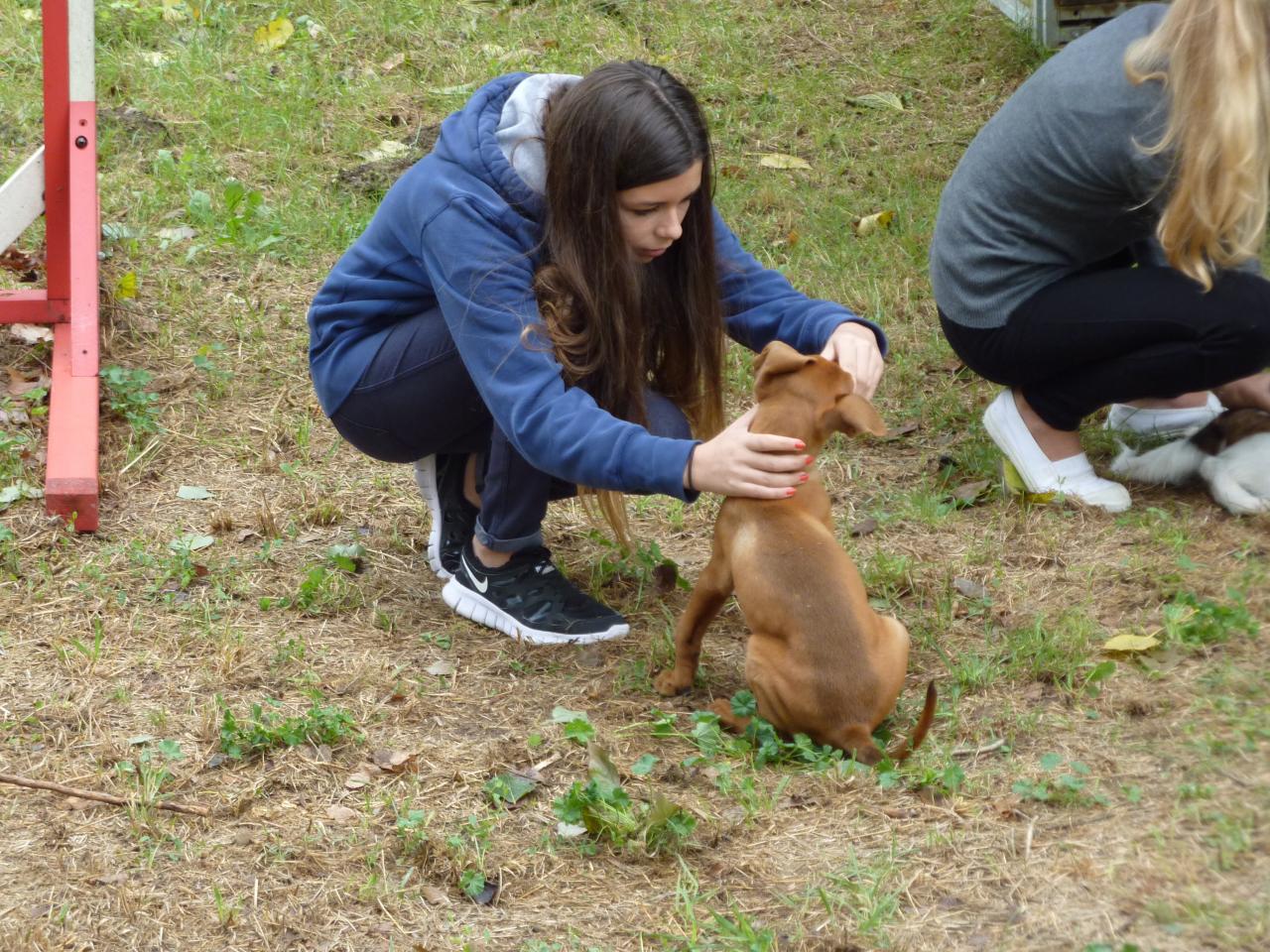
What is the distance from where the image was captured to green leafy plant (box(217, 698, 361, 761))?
3021 millimetres

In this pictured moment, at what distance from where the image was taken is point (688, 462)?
9.53ft

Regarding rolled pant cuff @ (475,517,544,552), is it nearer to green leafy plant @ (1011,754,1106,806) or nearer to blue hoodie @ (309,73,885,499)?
blue hoodie @ (309,73,885,499)

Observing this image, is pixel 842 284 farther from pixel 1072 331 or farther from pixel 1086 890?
pixel 1086 890

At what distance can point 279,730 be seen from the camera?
9.96ft

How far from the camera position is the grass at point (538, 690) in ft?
8.14

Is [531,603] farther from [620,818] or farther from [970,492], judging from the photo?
[970,492]

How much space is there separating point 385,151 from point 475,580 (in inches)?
125

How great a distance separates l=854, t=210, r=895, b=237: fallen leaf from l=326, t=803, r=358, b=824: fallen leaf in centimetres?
358

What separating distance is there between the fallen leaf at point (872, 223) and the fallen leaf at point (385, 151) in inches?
81.0

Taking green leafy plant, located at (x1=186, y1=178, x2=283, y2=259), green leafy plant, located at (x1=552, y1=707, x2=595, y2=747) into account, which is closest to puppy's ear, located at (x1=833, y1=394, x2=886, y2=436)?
green leafy plant, located at (x1=552, y1=707, x2=595, y2=747)

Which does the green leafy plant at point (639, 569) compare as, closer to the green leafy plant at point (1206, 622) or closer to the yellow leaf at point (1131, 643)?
the yellow leaf at point (1131, 643)

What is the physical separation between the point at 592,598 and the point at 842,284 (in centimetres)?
210

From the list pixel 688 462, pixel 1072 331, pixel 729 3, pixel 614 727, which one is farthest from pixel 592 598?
pixel 729 3

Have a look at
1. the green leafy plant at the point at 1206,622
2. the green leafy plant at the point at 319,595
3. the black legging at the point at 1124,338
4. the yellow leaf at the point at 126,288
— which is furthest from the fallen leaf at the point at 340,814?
the yellow leaf at the point at 126,288
